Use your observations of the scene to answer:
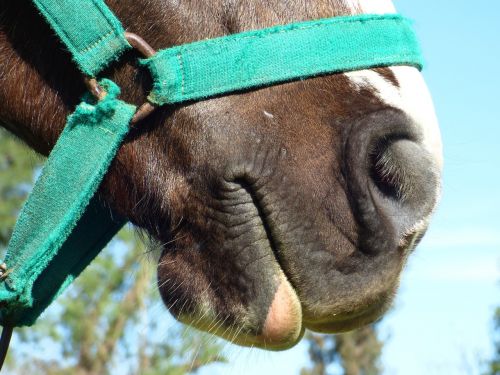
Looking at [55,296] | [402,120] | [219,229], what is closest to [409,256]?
[402,120]

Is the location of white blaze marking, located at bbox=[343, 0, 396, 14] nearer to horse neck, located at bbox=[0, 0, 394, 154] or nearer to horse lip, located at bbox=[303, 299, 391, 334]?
horse neck, located at bbox=[0, 0, 394, 154]

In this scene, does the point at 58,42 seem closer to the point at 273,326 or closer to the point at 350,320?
the point at 273,326

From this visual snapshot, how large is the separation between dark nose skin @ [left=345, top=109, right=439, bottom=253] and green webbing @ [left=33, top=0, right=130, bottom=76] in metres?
0.58

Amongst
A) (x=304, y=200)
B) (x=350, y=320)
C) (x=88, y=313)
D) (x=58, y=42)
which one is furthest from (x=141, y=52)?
(x=88, y=313)

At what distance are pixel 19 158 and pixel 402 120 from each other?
9.29 m

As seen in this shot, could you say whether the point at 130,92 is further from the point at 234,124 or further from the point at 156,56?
the point at 234,124

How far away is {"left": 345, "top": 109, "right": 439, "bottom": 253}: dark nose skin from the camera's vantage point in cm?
185

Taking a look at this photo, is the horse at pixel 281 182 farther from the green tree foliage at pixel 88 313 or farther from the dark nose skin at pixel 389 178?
the green tree foliage at pixel 88 313

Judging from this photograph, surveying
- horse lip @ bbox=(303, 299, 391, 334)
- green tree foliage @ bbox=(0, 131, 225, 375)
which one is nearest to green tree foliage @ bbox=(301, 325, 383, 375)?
green tree foliage @ bbox=(0, 131, 225, 375)

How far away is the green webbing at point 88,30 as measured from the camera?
1979 millimetres

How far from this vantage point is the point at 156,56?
6.42 feet

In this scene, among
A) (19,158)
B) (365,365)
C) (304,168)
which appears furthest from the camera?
(365,365)

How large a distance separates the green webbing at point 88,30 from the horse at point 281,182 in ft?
0.13

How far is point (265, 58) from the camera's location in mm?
1921
